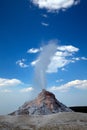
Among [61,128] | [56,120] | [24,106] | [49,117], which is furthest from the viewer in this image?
[24,106]

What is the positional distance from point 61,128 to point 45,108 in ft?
36.2

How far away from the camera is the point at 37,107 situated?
26203 millimetres

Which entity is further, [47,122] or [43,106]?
[43,106]

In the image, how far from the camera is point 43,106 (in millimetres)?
26297

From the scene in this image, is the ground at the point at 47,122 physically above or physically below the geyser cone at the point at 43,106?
below

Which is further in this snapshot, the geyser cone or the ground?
the geyser cone

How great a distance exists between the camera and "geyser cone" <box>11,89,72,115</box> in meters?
25.7

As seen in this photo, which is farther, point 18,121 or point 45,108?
point 45,108

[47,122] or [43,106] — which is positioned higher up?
[43,106]

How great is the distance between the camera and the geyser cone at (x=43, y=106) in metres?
25.7

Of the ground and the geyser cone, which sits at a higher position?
the geyser cone

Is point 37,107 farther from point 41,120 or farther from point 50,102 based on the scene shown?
point 41,120

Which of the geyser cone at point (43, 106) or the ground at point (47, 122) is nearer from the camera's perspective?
the ground at point (47, 122)

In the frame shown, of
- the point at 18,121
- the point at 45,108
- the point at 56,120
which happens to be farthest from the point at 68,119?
the point at 45,108
